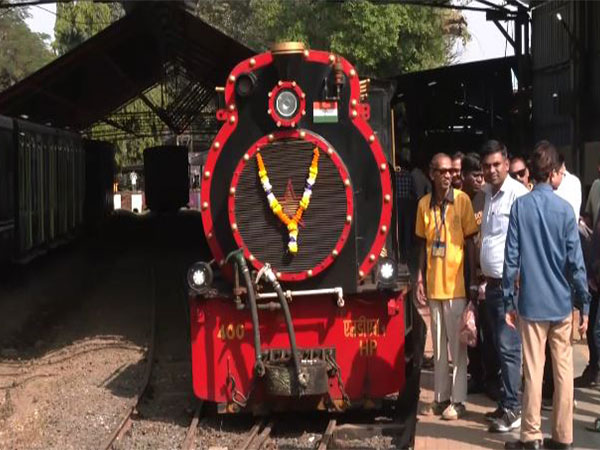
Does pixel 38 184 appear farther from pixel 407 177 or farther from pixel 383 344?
pixel 383 344

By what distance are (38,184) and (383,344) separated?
12.9 meters

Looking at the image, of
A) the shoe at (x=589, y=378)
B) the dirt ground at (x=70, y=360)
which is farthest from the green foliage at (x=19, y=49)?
the shoe at (x=589, y=378)

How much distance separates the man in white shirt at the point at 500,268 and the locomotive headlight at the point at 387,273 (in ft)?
2.42

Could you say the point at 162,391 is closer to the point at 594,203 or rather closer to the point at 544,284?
the point at 594,203

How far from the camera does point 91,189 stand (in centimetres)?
2942

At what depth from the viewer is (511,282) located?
614 cm

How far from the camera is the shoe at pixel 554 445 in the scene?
20.2 feet

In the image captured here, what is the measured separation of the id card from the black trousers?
0.52 metres

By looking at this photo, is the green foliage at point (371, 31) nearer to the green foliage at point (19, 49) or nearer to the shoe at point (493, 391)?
the shoe at point (493, 391)

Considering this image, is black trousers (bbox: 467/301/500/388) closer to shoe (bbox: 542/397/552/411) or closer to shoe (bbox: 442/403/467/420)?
shoe (bbox: 542/397/552/411)

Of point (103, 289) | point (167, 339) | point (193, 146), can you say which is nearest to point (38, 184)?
point (103, 289)

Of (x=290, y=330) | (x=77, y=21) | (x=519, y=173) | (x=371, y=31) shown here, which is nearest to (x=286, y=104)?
(x=290, y=330)

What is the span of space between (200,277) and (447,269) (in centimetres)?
189

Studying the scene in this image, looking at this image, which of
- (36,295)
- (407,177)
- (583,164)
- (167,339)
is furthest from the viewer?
(36,295)
